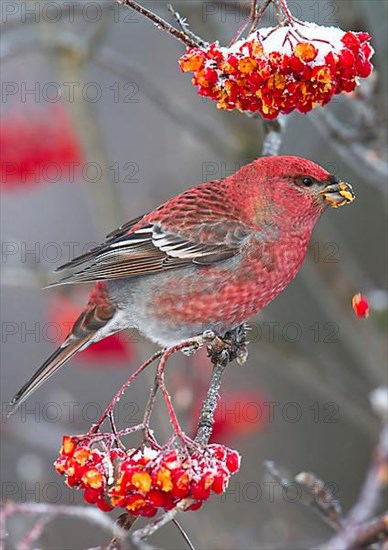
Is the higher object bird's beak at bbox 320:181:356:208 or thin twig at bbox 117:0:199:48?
thin twig at bbox 117:0:199:48

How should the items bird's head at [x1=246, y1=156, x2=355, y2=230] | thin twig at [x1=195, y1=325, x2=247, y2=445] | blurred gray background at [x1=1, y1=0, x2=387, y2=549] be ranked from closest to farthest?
1. thin twig at [x1=195, y1=325, x2=247, y2=445]
2. bird's head at [x1=246, y1=156, x2=355, y2=230]
3. blurred gray background at [x1=1, y1=0, x2=387, y2=549]

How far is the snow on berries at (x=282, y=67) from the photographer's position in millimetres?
2316

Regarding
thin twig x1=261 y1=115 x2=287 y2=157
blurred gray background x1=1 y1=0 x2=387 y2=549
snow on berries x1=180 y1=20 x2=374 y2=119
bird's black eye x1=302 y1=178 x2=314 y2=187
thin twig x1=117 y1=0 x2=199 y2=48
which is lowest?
blurred gray background x1=1 y1=0 x2=387 y2=549

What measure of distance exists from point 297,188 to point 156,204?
8.07 feet

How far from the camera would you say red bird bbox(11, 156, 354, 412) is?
130 inches

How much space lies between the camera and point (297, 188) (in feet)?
10.6

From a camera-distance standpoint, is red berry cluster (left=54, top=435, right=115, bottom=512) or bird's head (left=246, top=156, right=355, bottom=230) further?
bird's head (left=246, top=156, right=355, bottom=230)

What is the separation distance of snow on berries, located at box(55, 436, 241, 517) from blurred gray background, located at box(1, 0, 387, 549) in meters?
1.77

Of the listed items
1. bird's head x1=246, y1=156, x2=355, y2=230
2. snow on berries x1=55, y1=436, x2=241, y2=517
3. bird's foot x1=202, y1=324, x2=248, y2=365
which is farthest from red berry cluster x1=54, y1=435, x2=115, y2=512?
bird's head x1=246, y1=156, x2=355, y2=230

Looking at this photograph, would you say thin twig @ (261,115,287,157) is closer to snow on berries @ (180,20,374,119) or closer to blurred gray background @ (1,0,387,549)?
blurred gray background @ (1,0,387,549)

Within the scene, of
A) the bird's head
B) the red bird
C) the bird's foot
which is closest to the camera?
the bird's foot

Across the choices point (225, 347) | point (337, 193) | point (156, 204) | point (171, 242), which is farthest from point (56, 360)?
point (156, 204)

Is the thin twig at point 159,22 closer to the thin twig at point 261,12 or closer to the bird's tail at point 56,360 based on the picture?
the thin twig at point 261,12

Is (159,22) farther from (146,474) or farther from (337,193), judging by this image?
(146,474)
